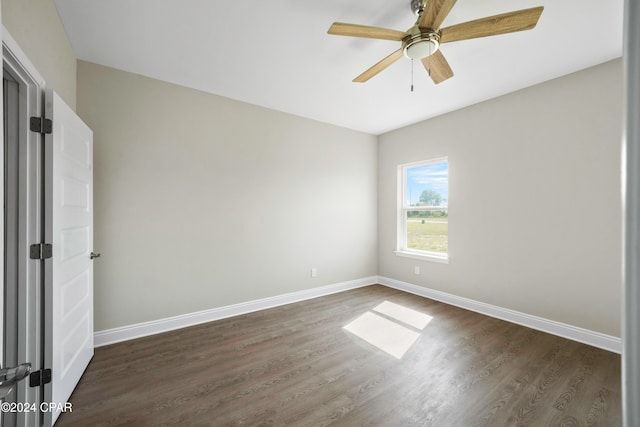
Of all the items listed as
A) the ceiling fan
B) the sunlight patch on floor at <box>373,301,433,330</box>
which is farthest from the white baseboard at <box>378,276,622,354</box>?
the ceiling fan

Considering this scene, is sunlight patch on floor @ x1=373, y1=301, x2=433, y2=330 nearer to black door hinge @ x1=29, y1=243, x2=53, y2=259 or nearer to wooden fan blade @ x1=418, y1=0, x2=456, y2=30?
wooden fan blade @ x1=418, y1=0, x2=456, y2=30

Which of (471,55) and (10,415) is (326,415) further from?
(471,55)

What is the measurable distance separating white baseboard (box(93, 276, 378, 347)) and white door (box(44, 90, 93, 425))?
0.30 metres

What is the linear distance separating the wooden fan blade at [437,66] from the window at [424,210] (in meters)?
1.70

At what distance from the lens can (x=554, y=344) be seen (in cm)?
266

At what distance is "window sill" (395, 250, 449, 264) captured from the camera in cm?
388

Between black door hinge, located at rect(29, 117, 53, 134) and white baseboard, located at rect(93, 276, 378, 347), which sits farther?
white baseboard, located at rect(93, 276, 378, 347)

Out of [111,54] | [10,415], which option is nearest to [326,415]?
[10,415]

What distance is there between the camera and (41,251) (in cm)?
164

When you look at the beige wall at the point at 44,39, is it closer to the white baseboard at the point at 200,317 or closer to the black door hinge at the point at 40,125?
the black door hinge at the point at 40,125

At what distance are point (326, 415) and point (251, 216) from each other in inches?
90.3

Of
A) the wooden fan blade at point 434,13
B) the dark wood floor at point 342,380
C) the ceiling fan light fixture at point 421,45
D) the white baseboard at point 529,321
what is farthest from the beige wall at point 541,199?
the wooden fan blade at point 434,13

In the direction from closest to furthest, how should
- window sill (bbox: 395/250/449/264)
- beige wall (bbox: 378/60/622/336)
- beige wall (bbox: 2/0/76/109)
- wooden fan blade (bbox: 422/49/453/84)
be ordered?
beige wall (bbox: 2/0/76/109) → wooden fan blade (bbox: 422/49/453/84) → beige wall (bbox: 378/60/622/336) → window sill (bbox: 395/250/449/264)

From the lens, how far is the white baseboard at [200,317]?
8.73 ft
